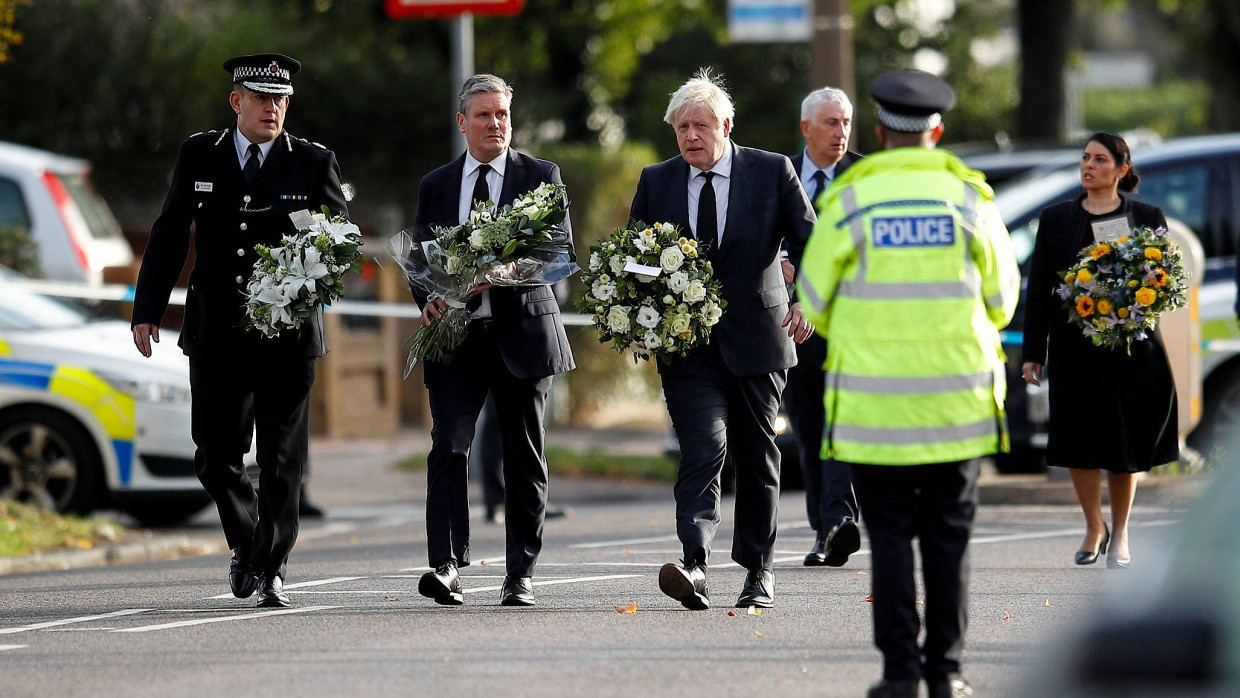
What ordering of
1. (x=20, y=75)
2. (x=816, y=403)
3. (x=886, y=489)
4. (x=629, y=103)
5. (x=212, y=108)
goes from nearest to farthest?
(x=886, y=489)
(x=816, y=403)
(x=20, y=75)
(x=212, y=108)
(x=629, y=103)

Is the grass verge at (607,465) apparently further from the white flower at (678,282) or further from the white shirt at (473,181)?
the white flower at (678,282)

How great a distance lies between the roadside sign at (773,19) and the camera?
14.0m

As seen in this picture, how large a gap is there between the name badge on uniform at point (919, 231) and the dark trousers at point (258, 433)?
2.95m

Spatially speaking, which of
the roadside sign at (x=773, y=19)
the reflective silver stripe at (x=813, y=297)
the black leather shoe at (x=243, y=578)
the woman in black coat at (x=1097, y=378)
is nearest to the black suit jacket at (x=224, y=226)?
the black leather shoe at (x=243, y=578)

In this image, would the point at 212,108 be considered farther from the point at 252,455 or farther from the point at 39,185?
the point at 252,455

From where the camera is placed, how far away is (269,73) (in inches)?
288

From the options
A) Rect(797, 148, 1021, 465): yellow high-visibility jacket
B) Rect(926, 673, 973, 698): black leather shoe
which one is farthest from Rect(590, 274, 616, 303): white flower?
Rect(926, 673, 973, 698): black leather shoe

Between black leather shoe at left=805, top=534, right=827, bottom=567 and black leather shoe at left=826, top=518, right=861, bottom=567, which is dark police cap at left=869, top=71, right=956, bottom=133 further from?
black leather shoe at left=805, top=534, right=827, bottom=567

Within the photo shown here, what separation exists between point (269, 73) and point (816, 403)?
9.64 feet

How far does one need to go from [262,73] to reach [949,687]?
3763 mm

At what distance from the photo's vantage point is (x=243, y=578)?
743 centimetres

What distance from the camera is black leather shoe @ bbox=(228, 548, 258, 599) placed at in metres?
7.41

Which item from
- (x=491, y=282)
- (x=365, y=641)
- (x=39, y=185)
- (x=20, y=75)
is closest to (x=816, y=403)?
(x=491, y=282)

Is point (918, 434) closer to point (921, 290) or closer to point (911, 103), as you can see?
point (921, 290)
